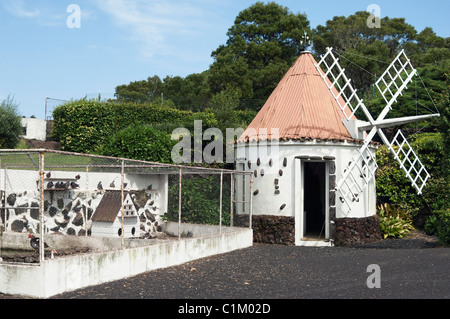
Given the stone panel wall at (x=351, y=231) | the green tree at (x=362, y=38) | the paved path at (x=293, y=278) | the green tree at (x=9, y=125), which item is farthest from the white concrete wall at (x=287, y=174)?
the green tree at (x=362, y=38)

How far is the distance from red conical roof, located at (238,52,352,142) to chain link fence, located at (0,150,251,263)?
2355mm

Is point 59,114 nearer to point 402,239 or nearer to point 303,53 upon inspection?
point 303,53

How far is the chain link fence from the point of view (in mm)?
11469

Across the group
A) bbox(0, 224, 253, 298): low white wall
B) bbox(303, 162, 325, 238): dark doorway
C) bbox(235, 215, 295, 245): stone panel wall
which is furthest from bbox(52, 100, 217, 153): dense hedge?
bbox(0, 224, 253, 298): low white wall

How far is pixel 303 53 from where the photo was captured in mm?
16562

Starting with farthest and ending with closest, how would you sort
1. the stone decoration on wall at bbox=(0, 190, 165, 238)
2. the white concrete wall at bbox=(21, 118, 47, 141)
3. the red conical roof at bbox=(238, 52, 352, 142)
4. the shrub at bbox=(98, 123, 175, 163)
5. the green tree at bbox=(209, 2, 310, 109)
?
the green tree at bbox=(209, 2, 310, 109) → the white concrete wall at bbox=(21, 118, 47, 141) → the shrub at bbox=(98, 123, 175, 163) → the red conical roof at bbox=(238, 52, 352, 142) → the stone decoration on wall at bbox=(0, 190, 165, 238)

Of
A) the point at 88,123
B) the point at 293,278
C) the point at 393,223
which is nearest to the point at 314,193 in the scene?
the point at 393,223

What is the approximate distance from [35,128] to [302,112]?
40.5 feet

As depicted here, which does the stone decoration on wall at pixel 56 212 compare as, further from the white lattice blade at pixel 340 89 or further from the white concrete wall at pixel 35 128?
the white concrete wall at pixel 35 128

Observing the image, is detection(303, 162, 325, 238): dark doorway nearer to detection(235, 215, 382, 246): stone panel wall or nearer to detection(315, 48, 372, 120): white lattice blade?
detection(315, 48, 372, 120): white lattice blade

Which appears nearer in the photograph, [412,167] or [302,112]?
[302,112]

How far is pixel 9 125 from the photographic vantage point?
18281 millimetres

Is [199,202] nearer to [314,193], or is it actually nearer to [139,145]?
[139,145]
